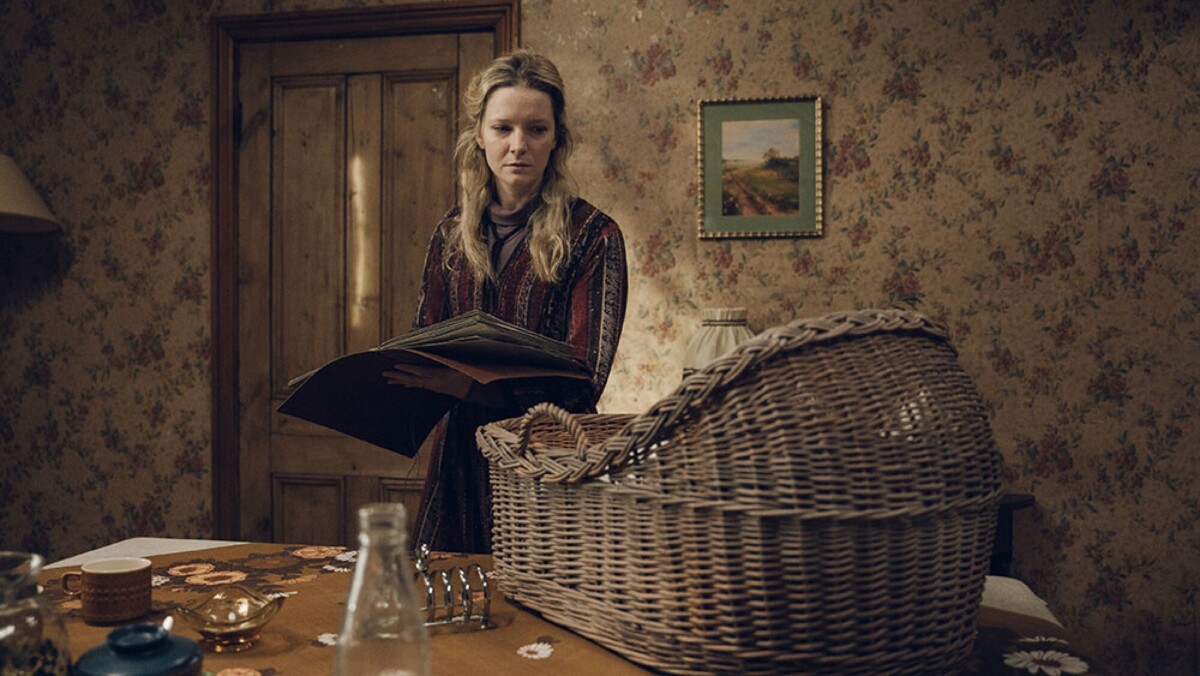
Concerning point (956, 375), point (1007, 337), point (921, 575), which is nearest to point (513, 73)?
point (956, 375)

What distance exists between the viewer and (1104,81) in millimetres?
2793

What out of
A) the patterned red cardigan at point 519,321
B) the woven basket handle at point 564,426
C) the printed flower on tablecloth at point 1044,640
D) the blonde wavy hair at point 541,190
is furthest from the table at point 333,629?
the blonde wavy hair at point 541,190

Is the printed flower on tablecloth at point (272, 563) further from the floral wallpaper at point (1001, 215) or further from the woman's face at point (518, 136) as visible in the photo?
the floral wallpaper at point (1001, 215)

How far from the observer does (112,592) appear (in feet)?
3.29

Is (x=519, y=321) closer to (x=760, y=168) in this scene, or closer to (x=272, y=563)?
(x=272, y=563)

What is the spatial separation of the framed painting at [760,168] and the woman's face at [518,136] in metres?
1.30

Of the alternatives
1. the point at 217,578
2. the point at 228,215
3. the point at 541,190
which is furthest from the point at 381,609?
the point at 228,215

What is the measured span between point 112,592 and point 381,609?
0.57 meters

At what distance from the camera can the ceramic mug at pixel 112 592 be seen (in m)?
1.00

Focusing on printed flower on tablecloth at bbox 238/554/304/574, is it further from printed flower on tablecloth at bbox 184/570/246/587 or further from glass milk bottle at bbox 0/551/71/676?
glass milk bottle at bbox 0/551/71/676

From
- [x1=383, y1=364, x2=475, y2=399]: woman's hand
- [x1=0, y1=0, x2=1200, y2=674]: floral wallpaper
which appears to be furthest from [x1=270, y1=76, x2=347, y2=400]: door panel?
[x1=383, y1=364, x2=475, y2=399]: woman's hand

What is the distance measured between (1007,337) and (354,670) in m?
2.66

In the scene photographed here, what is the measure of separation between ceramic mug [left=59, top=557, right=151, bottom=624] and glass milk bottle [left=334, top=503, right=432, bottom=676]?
525 mm

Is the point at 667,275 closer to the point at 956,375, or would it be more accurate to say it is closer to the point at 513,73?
the point at 513,73
